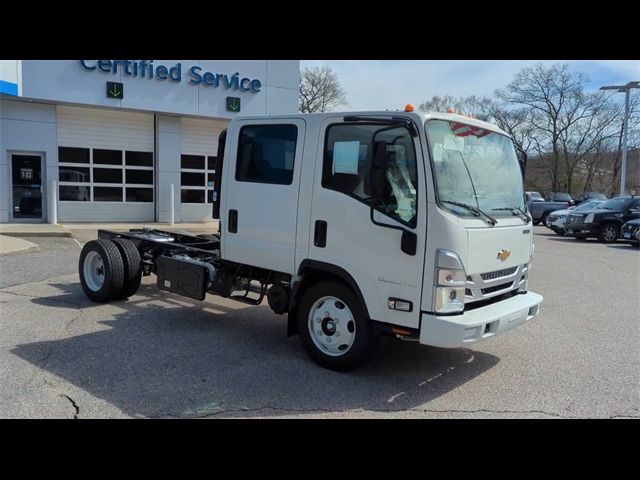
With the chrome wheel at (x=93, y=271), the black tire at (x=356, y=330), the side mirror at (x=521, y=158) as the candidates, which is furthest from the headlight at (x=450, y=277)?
the chrome wheel at (x=93, y=271)

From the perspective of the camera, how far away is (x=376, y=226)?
482 centimetres

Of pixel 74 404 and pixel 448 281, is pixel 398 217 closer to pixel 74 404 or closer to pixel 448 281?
pixel 448 281

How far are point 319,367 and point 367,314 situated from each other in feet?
2.87

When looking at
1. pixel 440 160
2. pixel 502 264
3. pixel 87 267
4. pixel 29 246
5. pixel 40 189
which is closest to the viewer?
pixel 440 160

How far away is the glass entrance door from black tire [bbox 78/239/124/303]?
39.1 feet

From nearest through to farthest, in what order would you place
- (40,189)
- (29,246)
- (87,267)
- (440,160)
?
(440,160)
(87,267)
(29,246)
(40,189)

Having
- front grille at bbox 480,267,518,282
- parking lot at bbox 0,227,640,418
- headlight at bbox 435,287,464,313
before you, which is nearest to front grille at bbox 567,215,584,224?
parking lot at bbox 0,227,640,418

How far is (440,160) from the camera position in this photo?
15.5ft

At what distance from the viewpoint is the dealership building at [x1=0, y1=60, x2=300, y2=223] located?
17203 mm

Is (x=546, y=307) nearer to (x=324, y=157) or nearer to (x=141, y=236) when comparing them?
(x=324, y=157)

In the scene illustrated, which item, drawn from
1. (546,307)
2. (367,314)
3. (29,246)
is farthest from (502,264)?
(29,246)

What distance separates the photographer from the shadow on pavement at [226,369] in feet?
14.9

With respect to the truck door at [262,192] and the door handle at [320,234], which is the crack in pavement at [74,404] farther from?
the door handle at [320,234]

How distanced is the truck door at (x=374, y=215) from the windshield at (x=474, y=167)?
24 centimetres
